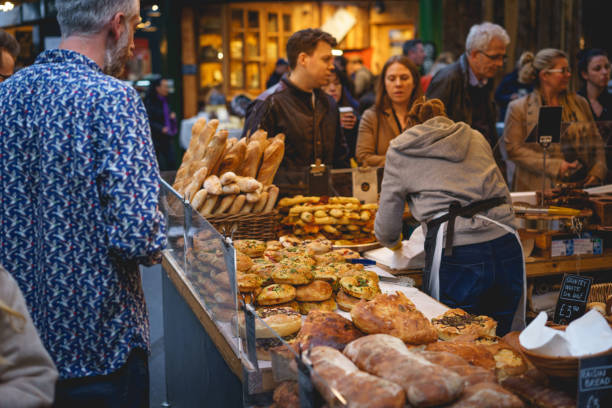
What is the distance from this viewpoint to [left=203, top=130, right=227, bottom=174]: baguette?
3266 millimetres

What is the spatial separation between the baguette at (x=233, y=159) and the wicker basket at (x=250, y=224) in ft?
1.19

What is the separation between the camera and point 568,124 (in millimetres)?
4105

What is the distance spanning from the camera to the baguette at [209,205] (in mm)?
3010

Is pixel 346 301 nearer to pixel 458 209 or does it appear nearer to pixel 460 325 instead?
pixel 460 325

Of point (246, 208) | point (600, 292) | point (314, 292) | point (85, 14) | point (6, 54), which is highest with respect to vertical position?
point (6, 54)

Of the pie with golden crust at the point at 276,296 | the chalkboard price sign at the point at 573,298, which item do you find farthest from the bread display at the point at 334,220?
the chalkboard price sign at the point at 573,298

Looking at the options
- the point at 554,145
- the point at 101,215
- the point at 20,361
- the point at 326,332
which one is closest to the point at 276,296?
the point at 326,332

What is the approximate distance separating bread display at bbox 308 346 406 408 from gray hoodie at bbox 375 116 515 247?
140 centimetres

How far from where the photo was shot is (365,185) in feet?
12.2

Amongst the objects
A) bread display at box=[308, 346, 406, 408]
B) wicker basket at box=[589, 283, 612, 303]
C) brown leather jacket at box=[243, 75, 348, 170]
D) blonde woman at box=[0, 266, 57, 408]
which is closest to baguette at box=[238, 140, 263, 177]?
brown leather jacket at box=[243, 75, 348, 170]

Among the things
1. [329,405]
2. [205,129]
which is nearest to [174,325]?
[205,129]

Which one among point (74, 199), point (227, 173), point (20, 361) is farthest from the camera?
point (227, 173)

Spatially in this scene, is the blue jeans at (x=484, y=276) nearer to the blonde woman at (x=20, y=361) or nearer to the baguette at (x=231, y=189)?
the baguette at (x=231, y=189)

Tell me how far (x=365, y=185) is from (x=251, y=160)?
0.72 metres
